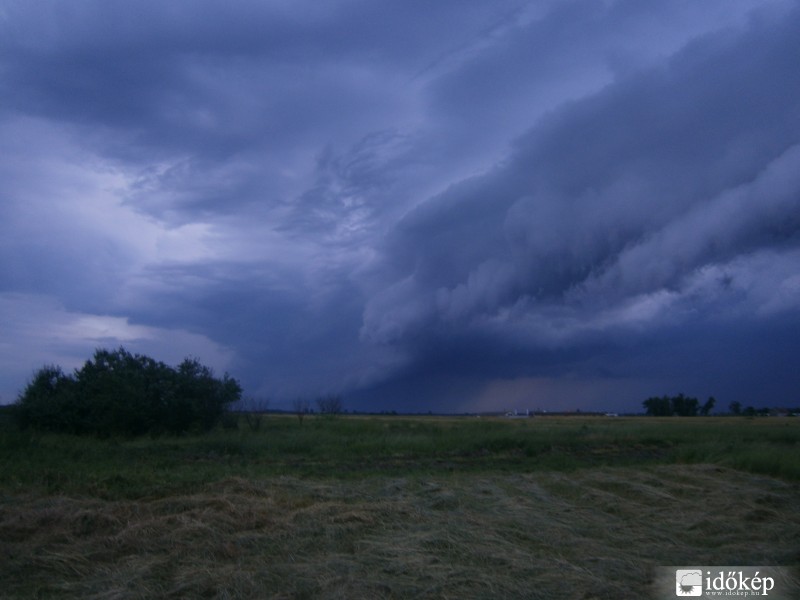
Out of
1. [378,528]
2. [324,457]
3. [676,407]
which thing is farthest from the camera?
[676,407]

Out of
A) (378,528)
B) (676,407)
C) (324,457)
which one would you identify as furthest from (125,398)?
(676,407)

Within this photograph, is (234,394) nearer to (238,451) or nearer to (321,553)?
(238,451)

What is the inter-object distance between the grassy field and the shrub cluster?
1381 cm

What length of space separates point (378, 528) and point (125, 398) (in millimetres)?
27319

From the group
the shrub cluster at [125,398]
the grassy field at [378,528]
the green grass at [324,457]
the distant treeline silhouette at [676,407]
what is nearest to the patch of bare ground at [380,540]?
the grassy field at [378,528]

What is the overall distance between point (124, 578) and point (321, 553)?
2.59m

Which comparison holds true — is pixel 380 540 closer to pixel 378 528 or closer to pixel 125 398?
pixel 378 528

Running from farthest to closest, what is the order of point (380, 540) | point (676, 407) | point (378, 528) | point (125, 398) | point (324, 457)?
point (676, 407)
point (125, 398)
point (324, 457)
point (378, 528)
point (380, 540)

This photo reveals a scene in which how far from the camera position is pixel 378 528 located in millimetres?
11227

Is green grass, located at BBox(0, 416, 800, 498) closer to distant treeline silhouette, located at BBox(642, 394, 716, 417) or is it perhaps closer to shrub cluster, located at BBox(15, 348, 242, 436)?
shrub cluster, located at BBox(15, 348, 242, 436)

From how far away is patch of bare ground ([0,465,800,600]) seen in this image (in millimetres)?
8344

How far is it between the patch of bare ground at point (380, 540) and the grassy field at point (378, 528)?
33 millimetres

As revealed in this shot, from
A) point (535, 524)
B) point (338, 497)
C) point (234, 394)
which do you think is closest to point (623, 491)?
point (535, 524)

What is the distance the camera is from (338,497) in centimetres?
1422
